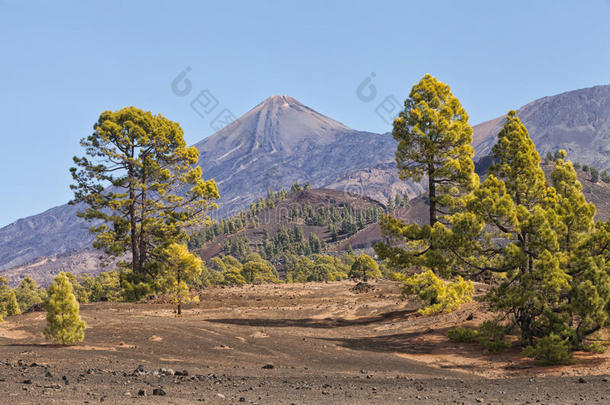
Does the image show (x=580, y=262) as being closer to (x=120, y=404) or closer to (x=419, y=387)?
(x=419, y=387)

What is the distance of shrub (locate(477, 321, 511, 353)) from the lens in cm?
1916

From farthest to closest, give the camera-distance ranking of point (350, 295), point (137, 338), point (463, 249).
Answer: point (350, 295) → point (463, 249) → point (137, 338)

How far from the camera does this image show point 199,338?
19203 mm

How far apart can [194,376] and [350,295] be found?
26583mm

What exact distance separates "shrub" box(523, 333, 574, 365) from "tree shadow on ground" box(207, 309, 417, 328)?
436 inches

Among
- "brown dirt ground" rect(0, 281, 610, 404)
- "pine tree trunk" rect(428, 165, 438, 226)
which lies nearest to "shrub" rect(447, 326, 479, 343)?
"brown dirt ground" rect(0, 281, 610, 404)

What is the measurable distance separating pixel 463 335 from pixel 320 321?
9301 mm

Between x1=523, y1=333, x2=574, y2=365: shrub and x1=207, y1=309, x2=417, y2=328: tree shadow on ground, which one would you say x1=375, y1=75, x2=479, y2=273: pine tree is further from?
x1=523, y1=333, x2=574, y2=365: shrub

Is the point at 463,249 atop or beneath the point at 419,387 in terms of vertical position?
atop

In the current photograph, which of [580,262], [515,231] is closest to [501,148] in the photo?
[515,231]

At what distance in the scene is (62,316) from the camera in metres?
16.5

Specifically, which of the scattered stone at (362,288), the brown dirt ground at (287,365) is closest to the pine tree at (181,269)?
the brown dirt ground at (287,365)

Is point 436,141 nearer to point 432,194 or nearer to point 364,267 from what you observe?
point 432,194

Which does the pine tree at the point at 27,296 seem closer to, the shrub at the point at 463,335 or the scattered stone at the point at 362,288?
the scattered stone at the point at 362,288
